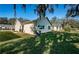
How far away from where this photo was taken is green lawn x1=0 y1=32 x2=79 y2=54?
2305 millimetres

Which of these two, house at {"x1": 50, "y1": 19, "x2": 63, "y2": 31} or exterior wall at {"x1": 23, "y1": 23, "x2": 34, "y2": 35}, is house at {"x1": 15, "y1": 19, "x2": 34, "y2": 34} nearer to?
exterior wall at {"x1": 23, "y1": 23, "x2": 34, "y2": 35}

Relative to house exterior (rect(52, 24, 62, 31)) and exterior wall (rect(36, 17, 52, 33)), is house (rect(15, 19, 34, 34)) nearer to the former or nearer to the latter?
exterior wall (rect(36, 17, 52, 33))

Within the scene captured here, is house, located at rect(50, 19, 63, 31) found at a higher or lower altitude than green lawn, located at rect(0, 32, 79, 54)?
higher

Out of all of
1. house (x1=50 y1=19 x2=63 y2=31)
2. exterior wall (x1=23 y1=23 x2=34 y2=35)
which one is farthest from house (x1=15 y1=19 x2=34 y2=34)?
house (x1=50 y1=19 x2=63 y2=31)

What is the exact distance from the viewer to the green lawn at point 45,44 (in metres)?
2.30

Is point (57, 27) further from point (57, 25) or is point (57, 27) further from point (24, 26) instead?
point (24, 26)

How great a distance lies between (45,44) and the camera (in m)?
2.32

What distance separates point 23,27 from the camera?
233 centimetres

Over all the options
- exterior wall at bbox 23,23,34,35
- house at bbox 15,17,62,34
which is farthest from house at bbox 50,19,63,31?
exterior wall at bbox 23,23,34,35

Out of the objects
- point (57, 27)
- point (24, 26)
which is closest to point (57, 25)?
point (57, 27)
